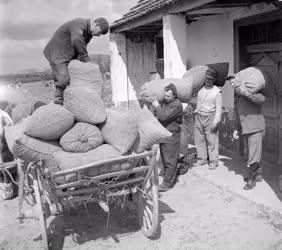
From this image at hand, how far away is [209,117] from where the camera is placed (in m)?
7.24

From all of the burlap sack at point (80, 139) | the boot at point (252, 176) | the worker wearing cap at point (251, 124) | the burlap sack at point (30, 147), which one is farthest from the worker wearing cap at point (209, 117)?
the burlap sack at point (30, 147)

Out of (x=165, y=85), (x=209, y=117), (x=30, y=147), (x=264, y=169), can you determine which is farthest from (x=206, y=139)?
(x=30, y=147)

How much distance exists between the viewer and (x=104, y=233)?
485 cm

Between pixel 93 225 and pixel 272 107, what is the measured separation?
13.8 feet

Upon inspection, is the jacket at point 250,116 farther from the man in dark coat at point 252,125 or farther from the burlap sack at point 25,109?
the burlap sack at point 25,109

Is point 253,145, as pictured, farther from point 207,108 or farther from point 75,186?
point 75,186

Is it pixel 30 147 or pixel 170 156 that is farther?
pixel 170 156

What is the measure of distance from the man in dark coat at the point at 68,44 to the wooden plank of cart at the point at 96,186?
47.7 inches

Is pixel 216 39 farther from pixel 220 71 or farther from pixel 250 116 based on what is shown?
pixel 250 116

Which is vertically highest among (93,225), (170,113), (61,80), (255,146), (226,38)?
(226,38)

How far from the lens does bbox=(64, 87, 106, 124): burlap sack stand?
4.10 m

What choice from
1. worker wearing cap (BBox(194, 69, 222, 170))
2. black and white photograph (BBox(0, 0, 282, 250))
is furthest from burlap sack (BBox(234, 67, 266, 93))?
worker wearing cap (BBox(194, 69, 222, 170))

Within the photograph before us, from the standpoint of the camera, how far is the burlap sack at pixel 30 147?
12.8ft

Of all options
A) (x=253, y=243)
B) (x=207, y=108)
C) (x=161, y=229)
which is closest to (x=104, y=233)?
(x=161, y=229)
